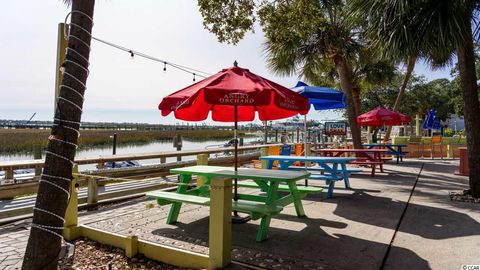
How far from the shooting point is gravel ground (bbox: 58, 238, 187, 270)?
334 centimetres

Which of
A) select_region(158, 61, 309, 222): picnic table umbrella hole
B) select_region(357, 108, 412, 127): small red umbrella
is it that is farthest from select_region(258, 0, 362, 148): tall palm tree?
select_region(158, 61, 309, 222): picnic table umbrella hole

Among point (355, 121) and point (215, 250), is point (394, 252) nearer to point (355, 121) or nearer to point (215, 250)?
point (215, 250)

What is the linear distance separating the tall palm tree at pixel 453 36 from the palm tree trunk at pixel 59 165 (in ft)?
17.1

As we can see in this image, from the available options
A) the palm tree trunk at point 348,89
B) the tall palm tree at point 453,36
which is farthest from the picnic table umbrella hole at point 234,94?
the palm tree trunk at point 348,89

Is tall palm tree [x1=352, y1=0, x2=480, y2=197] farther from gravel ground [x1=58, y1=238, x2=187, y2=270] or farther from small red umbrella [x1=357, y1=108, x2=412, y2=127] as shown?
small red umbrella [x1=357, y1=108, x2=412, y2=127]

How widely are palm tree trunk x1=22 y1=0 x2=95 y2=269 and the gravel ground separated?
72 cm

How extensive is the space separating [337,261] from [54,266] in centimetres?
241

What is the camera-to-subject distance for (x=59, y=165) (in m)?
2.62

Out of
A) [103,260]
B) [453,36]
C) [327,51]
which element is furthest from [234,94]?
[327,51]

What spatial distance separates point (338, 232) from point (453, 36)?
376cm

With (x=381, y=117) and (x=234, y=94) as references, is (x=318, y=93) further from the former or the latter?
(x=381, y=117)

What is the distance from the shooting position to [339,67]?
11766 millimetres

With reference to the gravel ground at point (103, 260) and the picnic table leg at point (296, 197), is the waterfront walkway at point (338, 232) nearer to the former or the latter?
the picnic table leg at point (296, 197)

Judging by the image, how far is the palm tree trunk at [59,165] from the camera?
2.62 meters
